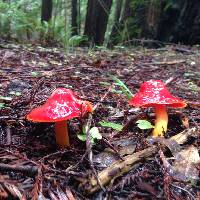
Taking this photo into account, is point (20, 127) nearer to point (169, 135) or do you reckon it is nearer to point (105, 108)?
point (105, 108)

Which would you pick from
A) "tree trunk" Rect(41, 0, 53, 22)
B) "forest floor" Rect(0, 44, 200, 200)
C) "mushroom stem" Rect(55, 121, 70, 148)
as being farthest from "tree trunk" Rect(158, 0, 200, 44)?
"mushroom stem" Rect(55, 121, 70, 148)

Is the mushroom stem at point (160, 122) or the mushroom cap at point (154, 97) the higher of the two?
the mushroom cap at point (154, 97)

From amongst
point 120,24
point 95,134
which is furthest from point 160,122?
point 120,24

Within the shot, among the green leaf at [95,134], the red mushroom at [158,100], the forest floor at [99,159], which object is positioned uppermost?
the red mushroom at [158,100]

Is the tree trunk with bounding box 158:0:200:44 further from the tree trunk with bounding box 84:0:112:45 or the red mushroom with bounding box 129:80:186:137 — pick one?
the red mushroom with bounding box 129:80:186:137

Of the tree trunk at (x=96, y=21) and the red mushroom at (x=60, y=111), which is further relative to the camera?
the tree trunk at (x=96, y=21)

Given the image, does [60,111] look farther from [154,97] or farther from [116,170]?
[154,97]

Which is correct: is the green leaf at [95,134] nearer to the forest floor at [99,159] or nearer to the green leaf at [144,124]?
the forest floor at [99,159]

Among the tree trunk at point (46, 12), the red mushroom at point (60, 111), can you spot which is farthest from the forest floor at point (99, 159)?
the tree trunk at point (46, 12)
